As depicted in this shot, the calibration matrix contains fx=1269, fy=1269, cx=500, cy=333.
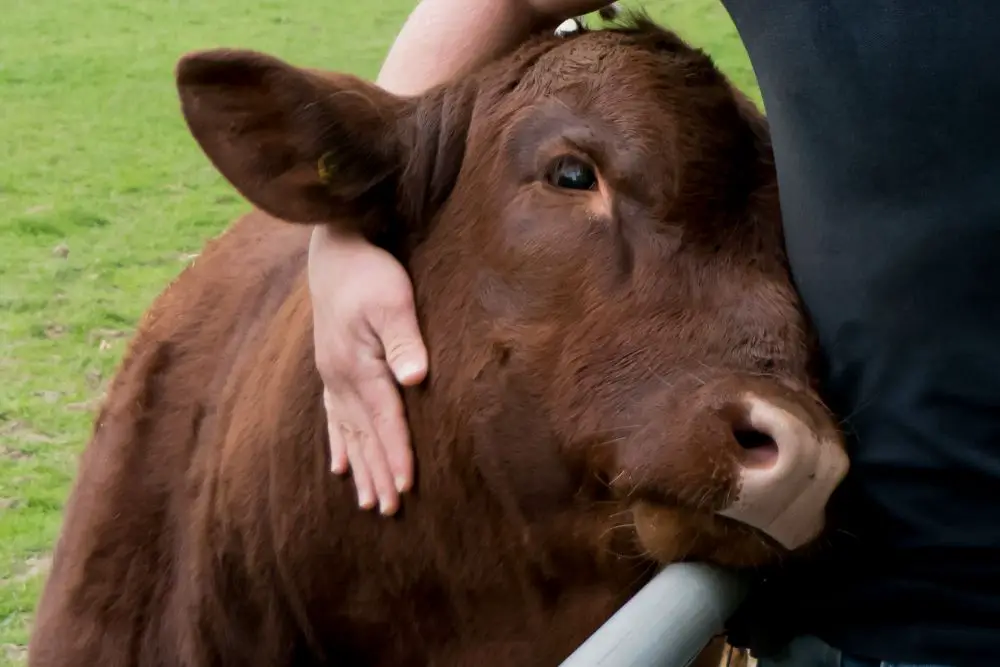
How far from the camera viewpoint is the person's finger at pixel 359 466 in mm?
2037

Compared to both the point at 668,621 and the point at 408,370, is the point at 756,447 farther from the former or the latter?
the point at 408,370

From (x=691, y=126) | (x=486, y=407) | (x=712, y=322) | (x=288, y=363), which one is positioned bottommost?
(x=288, y=363)

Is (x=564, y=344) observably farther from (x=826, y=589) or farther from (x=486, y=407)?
(x=826, y=589)

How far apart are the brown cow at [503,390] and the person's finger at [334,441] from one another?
0.08 meters

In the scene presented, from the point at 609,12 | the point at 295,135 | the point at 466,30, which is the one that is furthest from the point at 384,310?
the point at 609,12

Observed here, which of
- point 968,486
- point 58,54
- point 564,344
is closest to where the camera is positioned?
point 968,486

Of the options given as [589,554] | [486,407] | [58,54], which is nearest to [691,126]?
[486,407]

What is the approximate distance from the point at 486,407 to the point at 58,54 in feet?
38.4

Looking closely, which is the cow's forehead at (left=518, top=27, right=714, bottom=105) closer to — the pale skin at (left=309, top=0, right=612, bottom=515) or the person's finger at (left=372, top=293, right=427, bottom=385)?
the pale skin at (left=309, top=0, right=612, bottom=515)

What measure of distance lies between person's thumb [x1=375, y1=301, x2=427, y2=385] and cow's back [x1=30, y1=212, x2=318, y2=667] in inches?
16.5

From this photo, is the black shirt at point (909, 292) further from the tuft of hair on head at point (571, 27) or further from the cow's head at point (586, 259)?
the tuft of hair on head at point (571, 27)

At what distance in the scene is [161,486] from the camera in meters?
2.69

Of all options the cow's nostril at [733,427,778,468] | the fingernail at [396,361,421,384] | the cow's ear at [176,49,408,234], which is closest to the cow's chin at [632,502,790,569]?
the cow's nostril at [733,427,778,468]

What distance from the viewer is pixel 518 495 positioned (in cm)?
190
